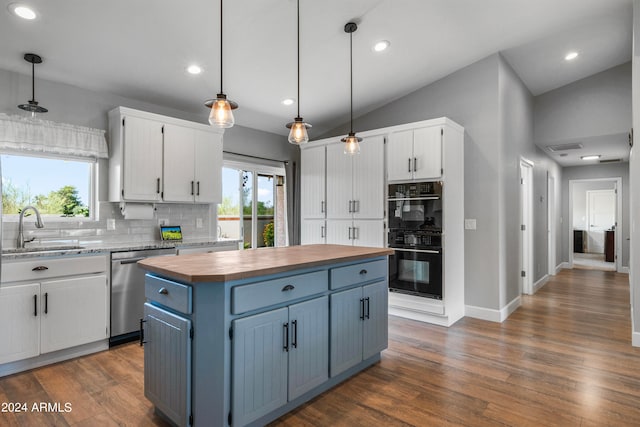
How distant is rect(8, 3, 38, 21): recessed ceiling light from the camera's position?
2.40 metres

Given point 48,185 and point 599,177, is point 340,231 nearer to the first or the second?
point 48,185

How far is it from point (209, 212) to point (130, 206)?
1.06 metres

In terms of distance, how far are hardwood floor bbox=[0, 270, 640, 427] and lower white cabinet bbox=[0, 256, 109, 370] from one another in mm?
208

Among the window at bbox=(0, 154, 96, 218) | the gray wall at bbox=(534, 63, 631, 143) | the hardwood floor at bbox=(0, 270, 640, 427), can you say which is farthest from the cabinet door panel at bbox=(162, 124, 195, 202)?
the gray wall at bbox=(534, 63, 631, 143)

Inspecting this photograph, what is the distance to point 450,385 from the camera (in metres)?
2.53

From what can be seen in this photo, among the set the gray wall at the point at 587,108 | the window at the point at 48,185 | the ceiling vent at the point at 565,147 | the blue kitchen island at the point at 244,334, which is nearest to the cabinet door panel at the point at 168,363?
the blue kitchen island at the point at 244,334

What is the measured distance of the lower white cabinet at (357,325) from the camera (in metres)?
2.44

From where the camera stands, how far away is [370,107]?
5.13 metres

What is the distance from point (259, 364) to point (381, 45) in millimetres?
3216

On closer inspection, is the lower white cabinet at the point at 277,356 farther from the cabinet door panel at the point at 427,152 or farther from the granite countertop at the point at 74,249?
the cabinet door panel at the point at 427,152

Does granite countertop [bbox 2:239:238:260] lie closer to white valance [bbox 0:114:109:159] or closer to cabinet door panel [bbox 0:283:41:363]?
cabinet door panel [bbox 0:283:41:363]

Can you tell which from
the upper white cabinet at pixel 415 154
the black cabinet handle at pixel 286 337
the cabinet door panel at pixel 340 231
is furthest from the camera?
the cabinet door panel at pixel 340 231

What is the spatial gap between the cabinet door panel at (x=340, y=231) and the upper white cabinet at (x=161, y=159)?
1536 millimetres

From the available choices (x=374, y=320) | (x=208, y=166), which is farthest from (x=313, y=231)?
(x=374, y=320)
